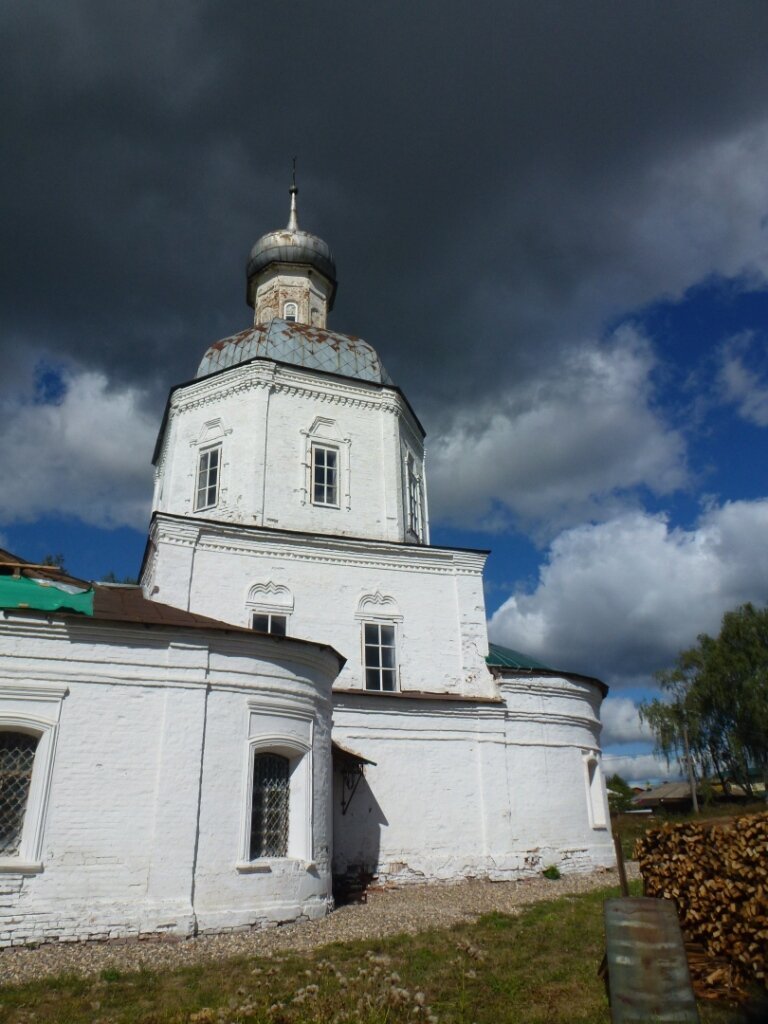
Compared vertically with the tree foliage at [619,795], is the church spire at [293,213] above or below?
above

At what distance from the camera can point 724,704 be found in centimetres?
3447

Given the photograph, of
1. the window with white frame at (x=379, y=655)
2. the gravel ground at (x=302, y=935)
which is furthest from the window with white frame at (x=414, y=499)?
the gravel ground at (x=302, y=935)

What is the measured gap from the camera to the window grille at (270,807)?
35.0 ft

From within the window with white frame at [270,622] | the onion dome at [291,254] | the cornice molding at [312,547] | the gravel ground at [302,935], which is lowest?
the gravel ground at [302,935]

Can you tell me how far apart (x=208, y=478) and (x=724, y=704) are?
2791 centimetres

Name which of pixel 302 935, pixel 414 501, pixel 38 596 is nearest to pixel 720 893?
pixel 302 935

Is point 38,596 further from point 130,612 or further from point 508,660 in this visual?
point 508,660

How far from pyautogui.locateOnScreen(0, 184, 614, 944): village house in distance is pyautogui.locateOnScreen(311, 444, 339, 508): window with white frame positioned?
2.3 inches

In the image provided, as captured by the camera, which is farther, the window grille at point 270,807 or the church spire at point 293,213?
the church spire at point 293,213

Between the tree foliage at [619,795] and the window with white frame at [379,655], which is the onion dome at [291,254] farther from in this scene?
the tree foliage at [619,795]

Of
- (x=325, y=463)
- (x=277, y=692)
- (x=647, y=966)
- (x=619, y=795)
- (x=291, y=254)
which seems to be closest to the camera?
(x=647, y=966)

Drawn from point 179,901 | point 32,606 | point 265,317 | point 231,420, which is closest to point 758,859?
point 179,901

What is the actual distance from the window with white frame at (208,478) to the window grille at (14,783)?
8498 millimetres

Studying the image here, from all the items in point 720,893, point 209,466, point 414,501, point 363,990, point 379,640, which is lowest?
point 363,990
